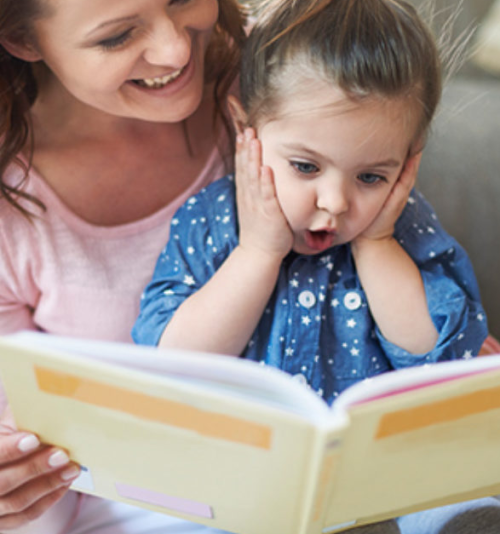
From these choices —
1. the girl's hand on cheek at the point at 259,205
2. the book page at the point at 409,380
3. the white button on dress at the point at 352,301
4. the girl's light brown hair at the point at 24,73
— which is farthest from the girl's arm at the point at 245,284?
the book page at the point at 409,380

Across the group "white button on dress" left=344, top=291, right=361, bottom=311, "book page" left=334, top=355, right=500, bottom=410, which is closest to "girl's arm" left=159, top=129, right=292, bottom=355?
"white button on dress" left=344, top=291, right=361, bottom=311

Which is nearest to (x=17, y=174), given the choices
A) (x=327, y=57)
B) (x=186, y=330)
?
(x=186, y=330)

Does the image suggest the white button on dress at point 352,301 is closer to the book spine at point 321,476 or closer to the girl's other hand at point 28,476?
A: the book spine at point 321,476

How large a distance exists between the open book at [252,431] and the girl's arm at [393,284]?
0.81 ft

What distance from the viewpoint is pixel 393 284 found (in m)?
→ 1.01

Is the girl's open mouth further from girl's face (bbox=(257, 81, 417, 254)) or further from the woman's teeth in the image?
the woman's teeth

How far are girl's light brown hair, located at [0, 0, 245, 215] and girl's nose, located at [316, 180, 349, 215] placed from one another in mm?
327

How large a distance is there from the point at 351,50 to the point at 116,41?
1.01 ft

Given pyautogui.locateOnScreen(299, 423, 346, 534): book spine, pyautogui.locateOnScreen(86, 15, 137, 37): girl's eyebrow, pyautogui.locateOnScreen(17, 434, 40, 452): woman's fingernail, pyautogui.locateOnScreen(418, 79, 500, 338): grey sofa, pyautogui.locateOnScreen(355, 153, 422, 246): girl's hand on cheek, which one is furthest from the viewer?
pyautogui.locateOnScreen(418, 79, 500, 338): grey sofa

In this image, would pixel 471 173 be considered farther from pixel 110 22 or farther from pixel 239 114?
pixel 110 22

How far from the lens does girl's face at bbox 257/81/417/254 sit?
87 centimetres

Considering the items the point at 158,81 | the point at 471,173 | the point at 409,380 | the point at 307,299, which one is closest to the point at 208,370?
the point at 409,380

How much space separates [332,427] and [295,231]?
44 centimetres

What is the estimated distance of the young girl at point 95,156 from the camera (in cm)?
90
